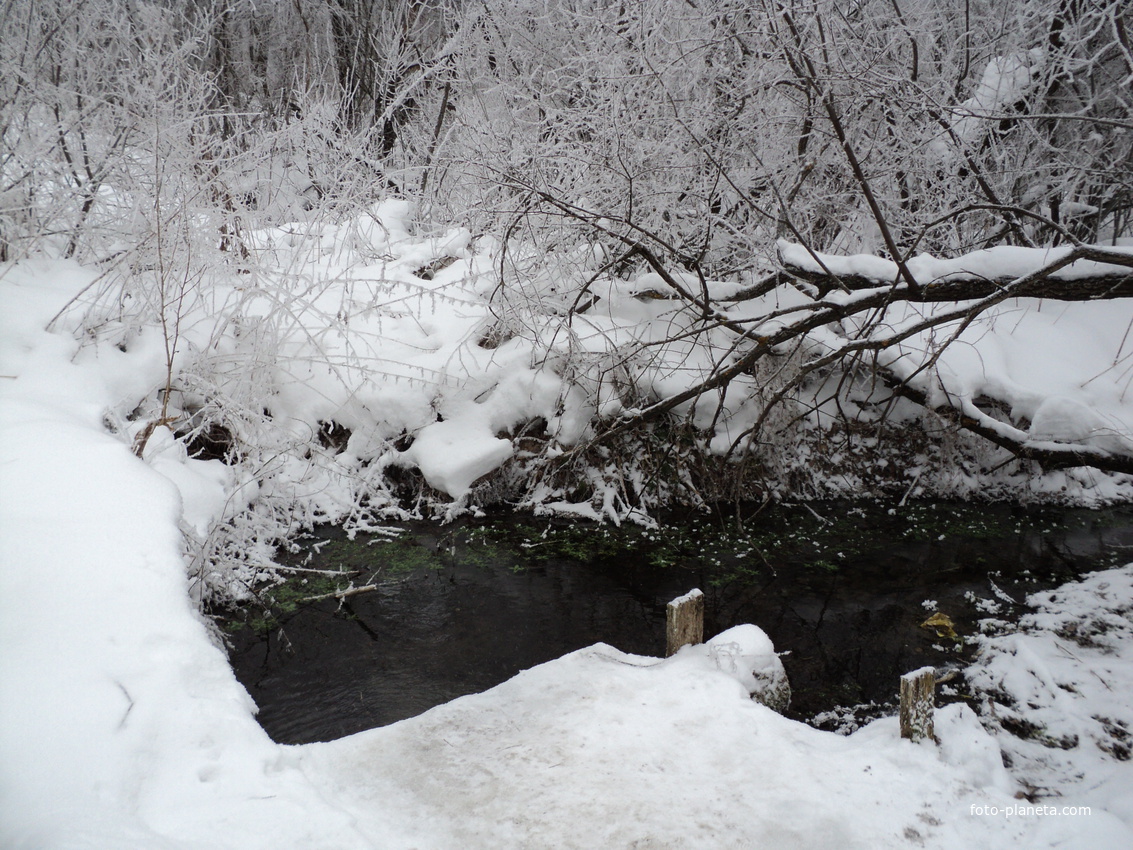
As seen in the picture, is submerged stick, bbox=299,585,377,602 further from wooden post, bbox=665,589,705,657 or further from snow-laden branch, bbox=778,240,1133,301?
snow-laden branch, bbox=778,240,1133,301

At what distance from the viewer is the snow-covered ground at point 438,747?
2.37m

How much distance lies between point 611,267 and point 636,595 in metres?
2.82

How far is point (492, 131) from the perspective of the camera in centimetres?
841

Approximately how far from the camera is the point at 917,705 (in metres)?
3.47

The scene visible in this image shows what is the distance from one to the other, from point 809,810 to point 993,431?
5223 millimetres

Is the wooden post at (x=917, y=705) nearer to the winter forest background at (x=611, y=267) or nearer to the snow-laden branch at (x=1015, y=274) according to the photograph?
the snow-laden branch at (x=1015, y=274)

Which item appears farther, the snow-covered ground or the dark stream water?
the dark stream water

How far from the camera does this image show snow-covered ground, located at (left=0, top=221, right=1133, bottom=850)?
2367 mm

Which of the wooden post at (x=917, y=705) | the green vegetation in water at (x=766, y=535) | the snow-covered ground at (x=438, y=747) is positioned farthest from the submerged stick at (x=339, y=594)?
the wooden post at (x=917, y=705)

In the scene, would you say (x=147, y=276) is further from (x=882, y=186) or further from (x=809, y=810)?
(x=882, y=186)

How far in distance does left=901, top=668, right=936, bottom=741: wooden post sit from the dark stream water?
799 mm

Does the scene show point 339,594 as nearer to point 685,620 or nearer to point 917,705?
point 685,620

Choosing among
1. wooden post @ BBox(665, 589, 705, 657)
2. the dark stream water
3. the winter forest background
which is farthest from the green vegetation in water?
wooden post @ BBox(665, 589, 705, 657)

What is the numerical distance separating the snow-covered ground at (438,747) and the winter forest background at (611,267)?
2.24m
